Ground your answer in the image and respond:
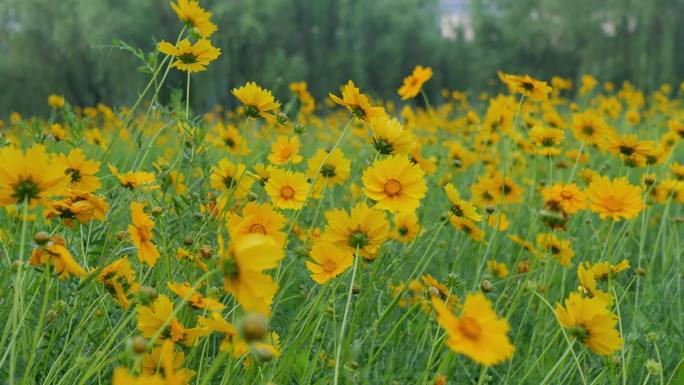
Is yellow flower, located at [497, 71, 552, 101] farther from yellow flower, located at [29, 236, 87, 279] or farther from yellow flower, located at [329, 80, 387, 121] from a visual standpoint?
yellow flower, located at [29, 236, 87, 279]

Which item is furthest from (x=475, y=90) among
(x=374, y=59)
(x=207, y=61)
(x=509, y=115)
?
(x=207, y=61)

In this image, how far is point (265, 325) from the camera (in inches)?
14.0

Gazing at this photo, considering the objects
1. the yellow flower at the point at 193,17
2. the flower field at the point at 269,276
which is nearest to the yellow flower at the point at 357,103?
the flower field at the point at 269,276

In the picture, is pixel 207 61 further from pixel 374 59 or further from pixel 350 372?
pixel 374 59

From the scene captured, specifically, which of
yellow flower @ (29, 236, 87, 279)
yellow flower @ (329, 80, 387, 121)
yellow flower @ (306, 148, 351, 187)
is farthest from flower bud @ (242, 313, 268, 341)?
yellow flower @ (306, 148, 351, 187)

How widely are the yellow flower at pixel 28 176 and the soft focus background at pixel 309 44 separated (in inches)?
257

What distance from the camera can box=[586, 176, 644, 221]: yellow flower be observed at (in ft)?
2.86

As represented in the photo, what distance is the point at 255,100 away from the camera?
2.86 feet

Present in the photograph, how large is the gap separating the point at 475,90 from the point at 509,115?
12.6m

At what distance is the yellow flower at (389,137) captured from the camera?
2.51 feet

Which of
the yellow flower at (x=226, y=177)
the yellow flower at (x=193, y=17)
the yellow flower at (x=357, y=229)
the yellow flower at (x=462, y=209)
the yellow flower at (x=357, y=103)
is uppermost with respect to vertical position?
the yellow flower at (x=193, y=17)

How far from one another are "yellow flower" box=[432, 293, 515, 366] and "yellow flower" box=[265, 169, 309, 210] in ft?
1.39

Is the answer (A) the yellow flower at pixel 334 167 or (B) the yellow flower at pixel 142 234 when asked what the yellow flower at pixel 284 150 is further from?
(B) the yellow flower at pixel 142 234

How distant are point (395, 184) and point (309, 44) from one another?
11.2 meters
